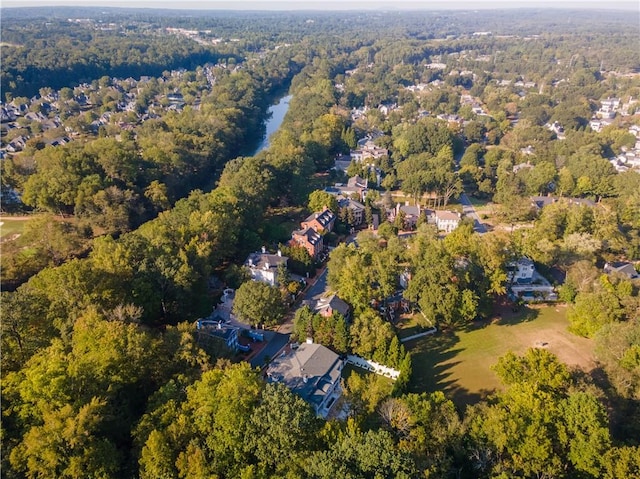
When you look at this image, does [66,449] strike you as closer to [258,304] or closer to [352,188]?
[258,304]

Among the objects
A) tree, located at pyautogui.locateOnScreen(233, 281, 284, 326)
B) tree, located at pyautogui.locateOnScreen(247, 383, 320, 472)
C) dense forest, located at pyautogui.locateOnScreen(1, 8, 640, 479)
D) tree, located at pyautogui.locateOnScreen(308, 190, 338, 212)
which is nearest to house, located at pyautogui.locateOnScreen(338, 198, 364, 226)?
dense forest, located at pyautogui.locateOnScreen(1, 8, 640, 479)

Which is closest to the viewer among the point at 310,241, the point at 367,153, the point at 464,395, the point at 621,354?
the point at 621,354

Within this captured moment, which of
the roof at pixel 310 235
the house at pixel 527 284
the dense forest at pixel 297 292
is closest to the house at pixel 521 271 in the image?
the house at pixel 527 284

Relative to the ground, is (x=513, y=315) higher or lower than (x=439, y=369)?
lower

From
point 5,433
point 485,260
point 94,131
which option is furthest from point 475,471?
point 94,131

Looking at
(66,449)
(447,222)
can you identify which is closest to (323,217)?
(447,222)

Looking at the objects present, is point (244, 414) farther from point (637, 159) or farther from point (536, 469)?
point (637, 159)
